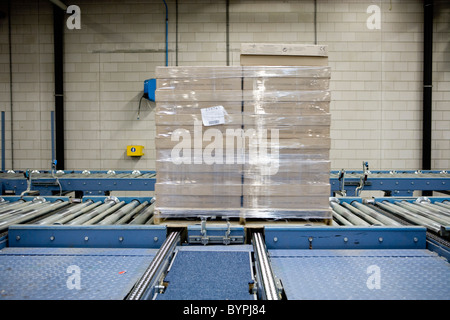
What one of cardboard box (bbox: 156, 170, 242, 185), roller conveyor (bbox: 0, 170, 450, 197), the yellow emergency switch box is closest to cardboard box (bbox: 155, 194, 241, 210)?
cardboard box (bbox: 156, 170, 242, 185)

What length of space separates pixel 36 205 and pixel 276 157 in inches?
96.7

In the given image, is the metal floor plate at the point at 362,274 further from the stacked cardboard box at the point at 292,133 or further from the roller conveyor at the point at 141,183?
the roller conveyor at the point at 141,183

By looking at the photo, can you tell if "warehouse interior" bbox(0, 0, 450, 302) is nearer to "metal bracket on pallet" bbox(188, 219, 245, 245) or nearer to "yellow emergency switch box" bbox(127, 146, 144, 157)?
"metal bracket on pallet" bbox(188, 219, 245, 245)

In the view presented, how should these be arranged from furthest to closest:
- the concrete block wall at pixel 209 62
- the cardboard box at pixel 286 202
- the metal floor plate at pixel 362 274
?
1. the concrete block wall at pixel 209 62
2. the cardboard box at pixel 286 202
3. the metal floor plate at pixel 362 274

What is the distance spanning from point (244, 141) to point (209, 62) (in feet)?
17.9

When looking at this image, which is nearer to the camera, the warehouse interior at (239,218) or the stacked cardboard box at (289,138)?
the warehouse interior at (239,218)

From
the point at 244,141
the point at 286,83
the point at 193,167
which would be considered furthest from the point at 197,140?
the point at 286,83

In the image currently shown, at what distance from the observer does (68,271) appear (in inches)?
66.5

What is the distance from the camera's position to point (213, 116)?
2.18m

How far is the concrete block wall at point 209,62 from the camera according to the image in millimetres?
7055

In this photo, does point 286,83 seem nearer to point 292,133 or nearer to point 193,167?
point 292,133

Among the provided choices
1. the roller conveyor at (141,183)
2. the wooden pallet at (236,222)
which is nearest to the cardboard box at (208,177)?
the wooden pallet at (236,222)
